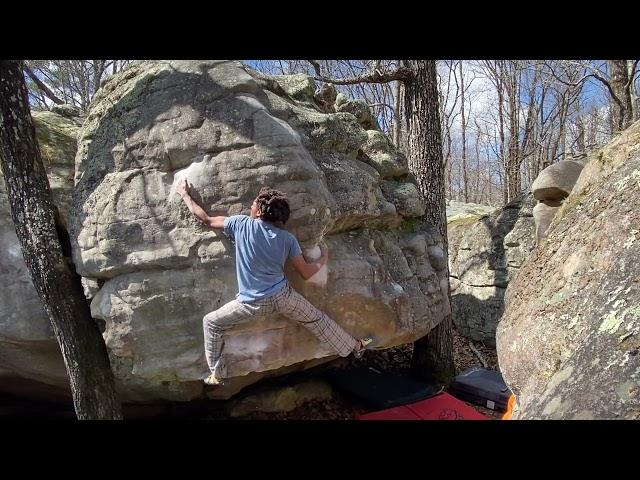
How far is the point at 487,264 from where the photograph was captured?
9.52 meters

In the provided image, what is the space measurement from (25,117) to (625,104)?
10.1 meters

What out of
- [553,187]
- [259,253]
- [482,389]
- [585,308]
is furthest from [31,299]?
[553,187]

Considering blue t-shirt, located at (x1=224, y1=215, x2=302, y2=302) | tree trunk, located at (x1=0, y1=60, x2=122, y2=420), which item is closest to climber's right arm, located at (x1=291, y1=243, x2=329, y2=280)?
blue t-shirt, located at (x1=224, y1=215, x2=302, y2=302)

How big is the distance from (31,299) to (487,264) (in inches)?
310

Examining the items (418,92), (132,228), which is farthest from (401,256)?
(418,92)

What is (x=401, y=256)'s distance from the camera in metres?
5.48

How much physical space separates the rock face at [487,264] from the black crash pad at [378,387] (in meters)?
2.77

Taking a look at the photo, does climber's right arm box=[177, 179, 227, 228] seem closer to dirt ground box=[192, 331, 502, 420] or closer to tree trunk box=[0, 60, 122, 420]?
tree trunk box=[0, 60, 122, 420]

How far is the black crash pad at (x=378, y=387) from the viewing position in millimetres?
6375

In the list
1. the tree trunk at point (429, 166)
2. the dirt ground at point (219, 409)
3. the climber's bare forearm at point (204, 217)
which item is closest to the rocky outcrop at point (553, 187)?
the tree trunk at point (429, 166)

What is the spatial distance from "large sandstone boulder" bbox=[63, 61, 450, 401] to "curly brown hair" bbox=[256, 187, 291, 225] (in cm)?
30

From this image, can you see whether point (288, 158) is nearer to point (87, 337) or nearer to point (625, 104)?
point (87, 337)

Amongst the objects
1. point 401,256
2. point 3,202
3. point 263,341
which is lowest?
point 263,341

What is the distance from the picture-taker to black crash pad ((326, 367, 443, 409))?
6375 millimetres
